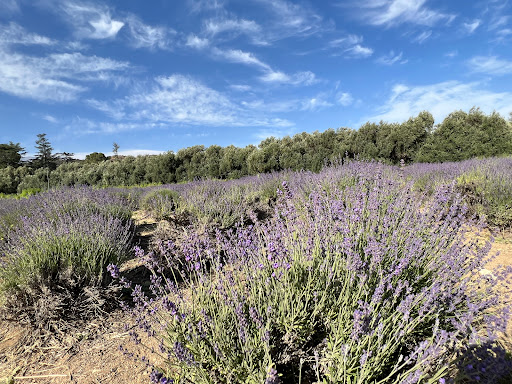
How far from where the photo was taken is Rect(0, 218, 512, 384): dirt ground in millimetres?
1878

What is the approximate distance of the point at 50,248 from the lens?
2619 mm

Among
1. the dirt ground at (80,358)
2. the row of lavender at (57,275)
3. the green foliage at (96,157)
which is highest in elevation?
the green foliage at (96,157)

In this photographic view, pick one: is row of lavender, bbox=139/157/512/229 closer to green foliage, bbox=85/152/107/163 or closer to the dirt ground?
the dirt ground

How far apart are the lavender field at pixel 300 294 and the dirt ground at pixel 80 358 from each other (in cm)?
4

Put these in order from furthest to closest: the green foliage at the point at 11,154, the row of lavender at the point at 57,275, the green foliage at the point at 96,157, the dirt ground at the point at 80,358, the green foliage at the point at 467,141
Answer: the green foliage at the point at 96,157 < the green foliage at the point at 11,154 < the green foliage at the point at 467,141 < the row of lavender at the point at 57,275 < the dirt ground at the point at 80,358

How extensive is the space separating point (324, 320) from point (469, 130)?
15.8 metres

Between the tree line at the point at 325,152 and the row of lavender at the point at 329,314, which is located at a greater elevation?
the tree line at the point at 325,152

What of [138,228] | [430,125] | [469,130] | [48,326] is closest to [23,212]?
[138,228]

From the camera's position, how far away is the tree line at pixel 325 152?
1319cm

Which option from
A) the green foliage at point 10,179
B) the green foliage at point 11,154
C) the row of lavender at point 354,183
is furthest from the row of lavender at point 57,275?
the green foliage at point 11,154

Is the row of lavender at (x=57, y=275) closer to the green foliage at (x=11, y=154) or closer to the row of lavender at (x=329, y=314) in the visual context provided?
the row of lavender at (x=329, y=314)

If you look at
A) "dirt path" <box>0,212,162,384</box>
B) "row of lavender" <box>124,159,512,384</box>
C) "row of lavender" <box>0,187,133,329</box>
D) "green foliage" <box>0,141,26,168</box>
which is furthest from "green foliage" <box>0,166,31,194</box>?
"row of lavender" <box>124,159,512,384</box>

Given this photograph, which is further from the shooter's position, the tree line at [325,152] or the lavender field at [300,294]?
the tree line at [325,152]

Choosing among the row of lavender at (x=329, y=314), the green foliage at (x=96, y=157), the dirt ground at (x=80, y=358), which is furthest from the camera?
the green foliage at (x=96, y=157)
